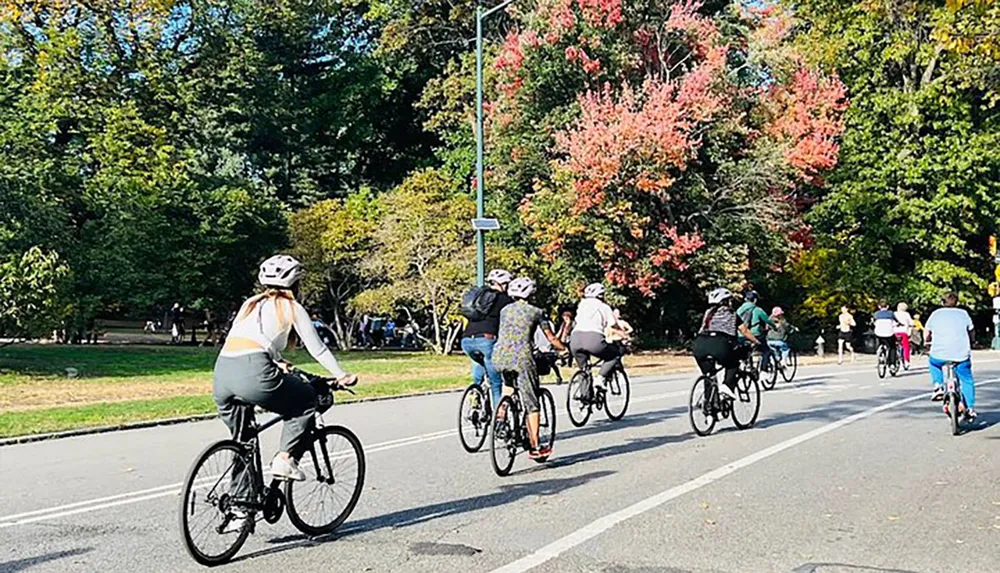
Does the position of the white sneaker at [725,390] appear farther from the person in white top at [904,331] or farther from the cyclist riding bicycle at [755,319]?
the person in white top at [904,331]

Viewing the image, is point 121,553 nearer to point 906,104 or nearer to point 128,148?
point 128,148

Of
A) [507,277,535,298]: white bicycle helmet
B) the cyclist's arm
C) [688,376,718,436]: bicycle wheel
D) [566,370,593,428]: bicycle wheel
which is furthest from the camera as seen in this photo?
[566,370,593,428]: bicycle wheel

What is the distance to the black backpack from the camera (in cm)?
1186

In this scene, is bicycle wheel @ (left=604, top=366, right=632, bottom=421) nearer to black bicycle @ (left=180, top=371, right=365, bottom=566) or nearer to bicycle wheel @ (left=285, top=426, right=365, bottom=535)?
bicycle wheel @ (left=285, top=426, right=365, bottom=535)

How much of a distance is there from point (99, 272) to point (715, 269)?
1917cm

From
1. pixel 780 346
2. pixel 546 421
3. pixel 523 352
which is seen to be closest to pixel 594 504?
pixel 523 352

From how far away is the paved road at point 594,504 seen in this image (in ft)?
23.0

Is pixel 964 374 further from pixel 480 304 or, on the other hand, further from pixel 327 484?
pixel 327 484

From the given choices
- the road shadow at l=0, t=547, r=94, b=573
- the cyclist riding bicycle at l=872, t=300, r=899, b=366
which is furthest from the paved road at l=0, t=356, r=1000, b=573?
the cyclist riding bicycle at l=872, t=300, r=899, b=366

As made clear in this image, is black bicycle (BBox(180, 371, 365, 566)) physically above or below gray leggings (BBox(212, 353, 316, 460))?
below

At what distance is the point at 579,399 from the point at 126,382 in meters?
12.3

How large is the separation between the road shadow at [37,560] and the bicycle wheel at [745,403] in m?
8.76

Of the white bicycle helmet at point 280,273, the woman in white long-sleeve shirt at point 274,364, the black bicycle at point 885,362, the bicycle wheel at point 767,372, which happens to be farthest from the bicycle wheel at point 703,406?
the black bicycle at point 885,362

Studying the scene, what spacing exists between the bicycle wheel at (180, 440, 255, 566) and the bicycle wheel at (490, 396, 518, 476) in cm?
335
